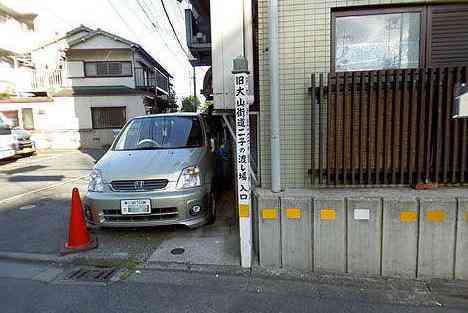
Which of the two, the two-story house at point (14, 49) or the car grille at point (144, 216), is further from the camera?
the two-story house at point (14, 49)

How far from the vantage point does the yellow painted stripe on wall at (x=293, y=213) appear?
363 centimetres

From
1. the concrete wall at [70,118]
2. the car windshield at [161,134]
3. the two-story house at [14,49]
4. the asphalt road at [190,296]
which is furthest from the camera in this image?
the two-story house at [14,49]

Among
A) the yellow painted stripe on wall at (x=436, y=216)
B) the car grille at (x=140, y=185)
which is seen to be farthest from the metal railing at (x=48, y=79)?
the yellow painted stripe on wall at (x=436, y=216)

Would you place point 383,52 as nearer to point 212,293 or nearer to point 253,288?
point 253,288

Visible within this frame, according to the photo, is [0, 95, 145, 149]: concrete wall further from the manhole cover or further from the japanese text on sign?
the japanese text on sign

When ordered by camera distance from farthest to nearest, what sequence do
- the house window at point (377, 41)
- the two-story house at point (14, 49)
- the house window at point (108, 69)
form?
the two-story house at point (14, 49) < the house window at point (108, 69) < the house window at point (377, 41)

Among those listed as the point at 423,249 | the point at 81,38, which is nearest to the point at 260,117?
the point at 423,249

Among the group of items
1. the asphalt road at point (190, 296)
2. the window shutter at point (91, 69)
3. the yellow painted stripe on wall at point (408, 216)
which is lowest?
the asphalt road at point (190, 296)

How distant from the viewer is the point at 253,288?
340 cm

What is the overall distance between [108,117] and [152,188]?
716 inches

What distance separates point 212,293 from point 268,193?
1172 mm

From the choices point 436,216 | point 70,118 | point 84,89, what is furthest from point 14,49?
point 436,216

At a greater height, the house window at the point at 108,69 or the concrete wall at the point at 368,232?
the house window at the point at 108,69

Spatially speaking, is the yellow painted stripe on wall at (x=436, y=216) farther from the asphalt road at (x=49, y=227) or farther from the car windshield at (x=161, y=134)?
the car windshield at (x=161, y=134)
